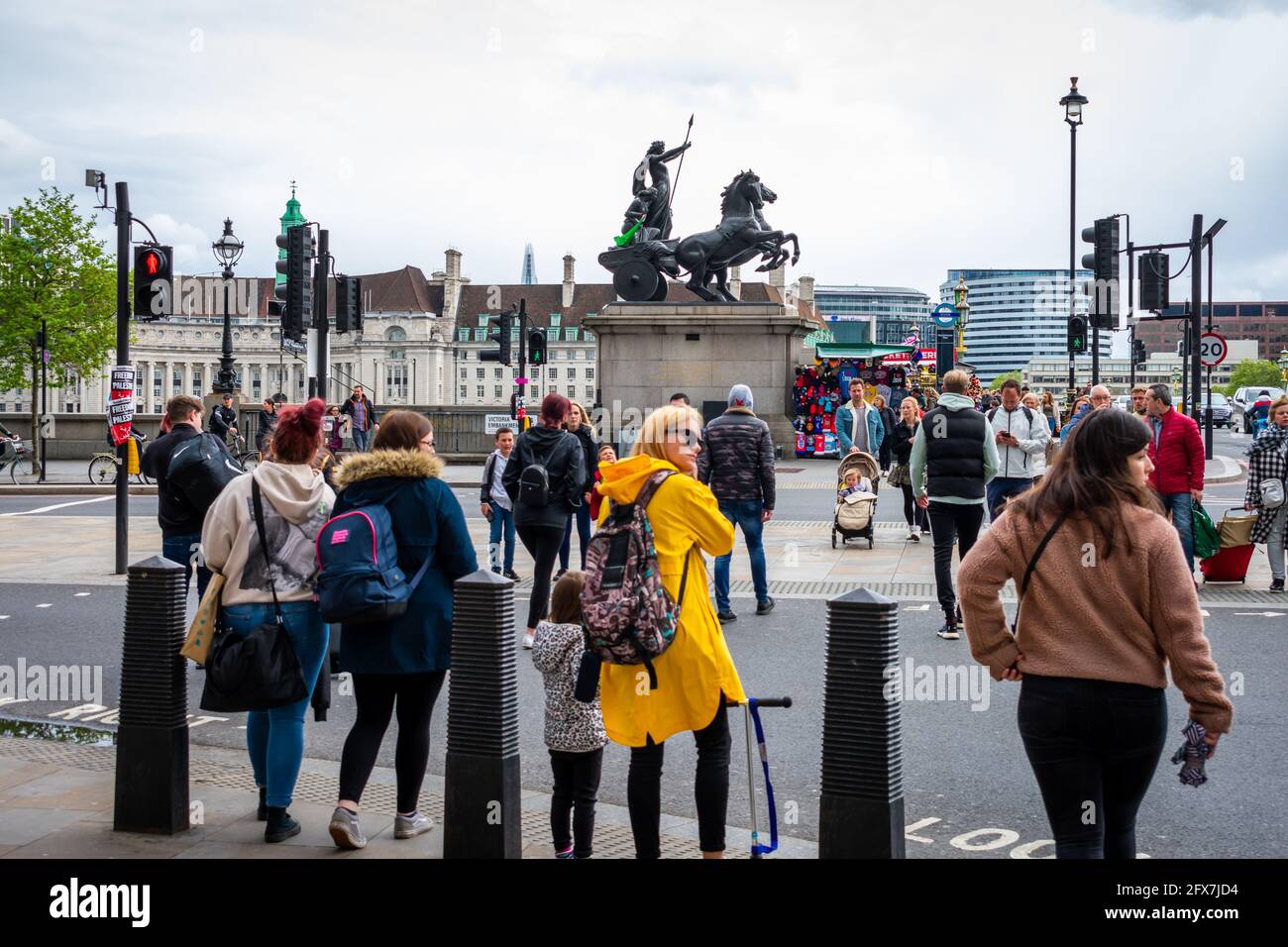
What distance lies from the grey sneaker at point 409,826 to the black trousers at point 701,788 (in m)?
1.14

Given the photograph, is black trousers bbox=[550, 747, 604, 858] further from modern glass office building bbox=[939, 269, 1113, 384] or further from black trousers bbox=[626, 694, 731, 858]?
modern glass office building bbox=[939, 269, 1113, 384]

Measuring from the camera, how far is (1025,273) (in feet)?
574

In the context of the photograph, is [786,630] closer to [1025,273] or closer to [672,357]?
[672,357]

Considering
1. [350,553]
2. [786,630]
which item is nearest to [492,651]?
[350,553]

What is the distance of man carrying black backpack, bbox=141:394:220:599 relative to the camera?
828 centimetres

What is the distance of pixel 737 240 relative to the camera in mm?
30906

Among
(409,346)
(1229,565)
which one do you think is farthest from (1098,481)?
(409,346)

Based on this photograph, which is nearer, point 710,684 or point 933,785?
point 710,684

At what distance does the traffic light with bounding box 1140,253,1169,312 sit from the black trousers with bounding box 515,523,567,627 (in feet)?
58.9

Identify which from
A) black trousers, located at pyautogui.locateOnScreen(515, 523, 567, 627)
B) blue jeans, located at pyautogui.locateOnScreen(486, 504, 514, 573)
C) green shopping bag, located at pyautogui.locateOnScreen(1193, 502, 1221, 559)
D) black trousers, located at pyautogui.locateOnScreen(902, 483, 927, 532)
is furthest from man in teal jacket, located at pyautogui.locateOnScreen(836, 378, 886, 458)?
black trousers, located at pyautogui.locateOnScreen(515, 523, 567, 627)

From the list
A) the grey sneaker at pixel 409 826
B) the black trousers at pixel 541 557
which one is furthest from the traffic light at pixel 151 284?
the grey sneaker at pixel 409 826

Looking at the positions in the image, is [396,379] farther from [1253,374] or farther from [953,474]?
[953,474]
